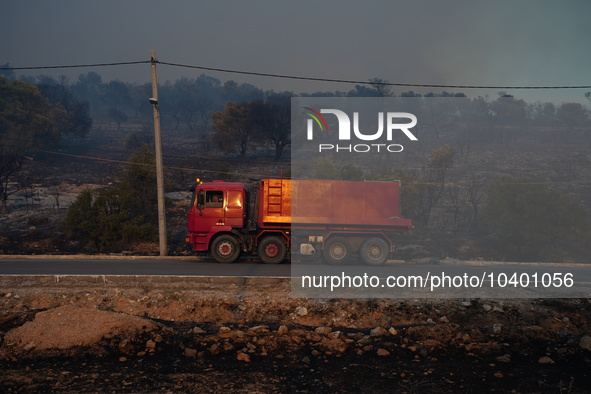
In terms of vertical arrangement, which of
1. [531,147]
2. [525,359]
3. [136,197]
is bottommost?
[525,359]

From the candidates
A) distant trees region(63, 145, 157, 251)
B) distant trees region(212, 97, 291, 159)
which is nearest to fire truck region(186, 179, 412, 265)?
distant trees region(63, 145, 157, 251)

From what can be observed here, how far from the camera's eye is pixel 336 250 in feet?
54.7

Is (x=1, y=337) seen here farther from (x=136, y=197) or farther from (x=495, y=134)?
(x=495, y=134)

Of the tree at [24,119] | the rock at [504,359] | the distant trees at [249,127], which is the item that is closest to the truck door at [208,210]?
the rock at [504,359]

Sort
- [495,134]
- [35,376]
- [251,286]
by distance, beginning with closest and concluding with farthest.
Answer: [35,376]
[251,286]
[495,134]

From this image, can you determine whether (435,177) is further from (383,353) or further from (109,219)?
(383,353)

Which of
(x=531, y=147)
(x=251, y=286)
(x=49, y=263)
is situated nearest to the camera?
(x=251, y=286)

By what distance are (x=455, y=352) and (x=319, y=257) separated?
27.7ft

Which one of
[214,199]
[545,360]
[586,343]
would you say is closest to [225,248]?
[214,199]

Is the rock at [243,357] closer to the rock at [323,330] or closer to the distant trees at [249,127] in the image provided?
the rock at [323,330]

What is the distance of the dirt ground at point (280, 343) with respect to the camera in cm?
719

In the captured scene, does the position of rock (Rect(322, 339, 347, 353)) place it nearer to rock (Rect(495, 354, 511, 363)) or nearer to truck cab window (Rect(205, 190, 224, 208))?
rock (Rect(495, 354, 511, 363))

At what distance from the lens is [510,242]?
2822cm

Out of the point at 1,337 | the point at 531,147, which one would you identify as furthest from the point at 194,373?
the point at 531,147
